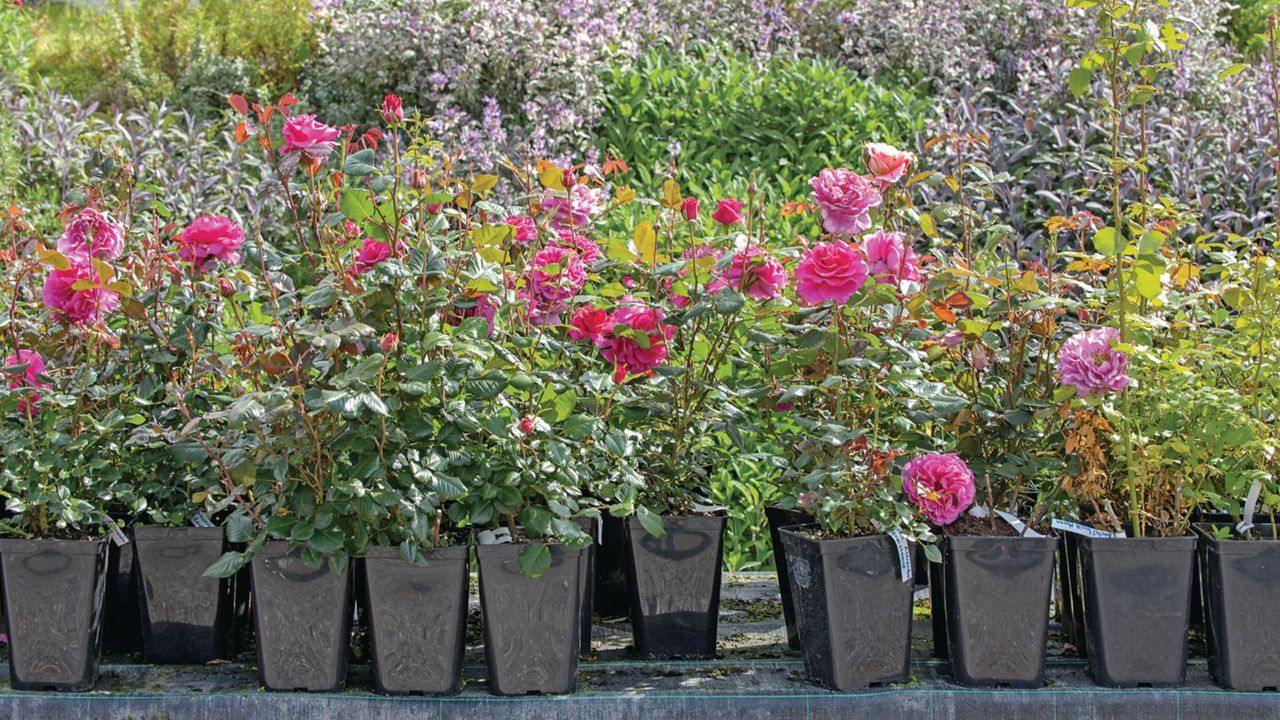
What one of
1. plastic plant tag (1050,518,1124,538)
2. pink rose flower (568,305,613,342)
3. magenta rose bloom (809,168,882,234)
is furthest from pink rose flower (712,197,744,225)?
plastic plant tag (1050,518,1124,538)

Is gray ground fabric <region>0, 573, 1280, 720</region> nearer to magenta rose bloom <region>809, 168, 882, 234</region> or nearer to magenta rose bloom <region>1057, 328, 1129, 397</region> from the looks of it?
magenta rose bloom <region>1057, 328, 1129, 397</region>

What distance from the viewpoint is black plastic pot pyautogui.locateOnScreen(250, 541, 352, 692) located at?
171 centimetres

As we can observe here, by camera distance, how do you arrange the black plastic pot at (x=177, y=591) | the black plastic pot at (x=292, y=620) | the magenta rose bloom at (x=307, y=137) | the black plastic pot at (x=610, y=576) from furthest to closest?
the black plastic pot at (x=610, y=576), the black plastic pot at (x=177, y=591), the black plastic pot at (x=292, y=620), the magenta rose bloom at (x=307, y=137)

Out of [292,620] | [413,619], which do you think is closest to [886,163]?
[413,619]

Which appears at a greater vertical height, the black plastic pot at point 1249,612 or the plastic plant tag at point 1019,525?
the plastic plant tag at point 1019,525

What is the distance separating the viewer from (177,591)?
1847 mm

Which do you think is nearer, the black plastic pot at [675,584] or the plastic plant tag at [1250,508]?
the plastic plant tag at [1250,508]

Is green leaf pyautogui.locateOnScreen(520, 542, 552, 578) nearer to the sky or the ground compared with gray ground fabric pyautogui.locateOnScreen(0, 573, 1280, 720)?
nearer to the sky

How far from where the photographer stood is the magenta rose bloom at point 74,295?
1724mm

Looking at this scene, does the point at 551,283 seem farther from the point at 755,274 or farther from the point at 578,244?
the point at 755,274

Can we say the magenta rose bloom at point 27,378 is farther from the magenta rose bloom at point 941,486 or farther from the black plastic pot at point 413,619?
the magenta rose bloom at point 941,486

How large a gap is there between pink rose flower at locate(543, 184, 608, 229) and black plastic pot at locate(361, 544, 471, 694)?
57cm

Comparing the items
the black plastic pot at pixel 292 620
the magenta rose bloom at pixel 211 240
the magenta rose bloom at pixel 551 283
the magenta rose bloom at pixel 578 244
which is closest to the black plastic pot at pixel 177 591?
the black plastic pot at pixel 292 620

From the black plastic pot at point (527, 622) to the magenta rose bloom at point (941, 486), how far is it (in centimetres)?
51
